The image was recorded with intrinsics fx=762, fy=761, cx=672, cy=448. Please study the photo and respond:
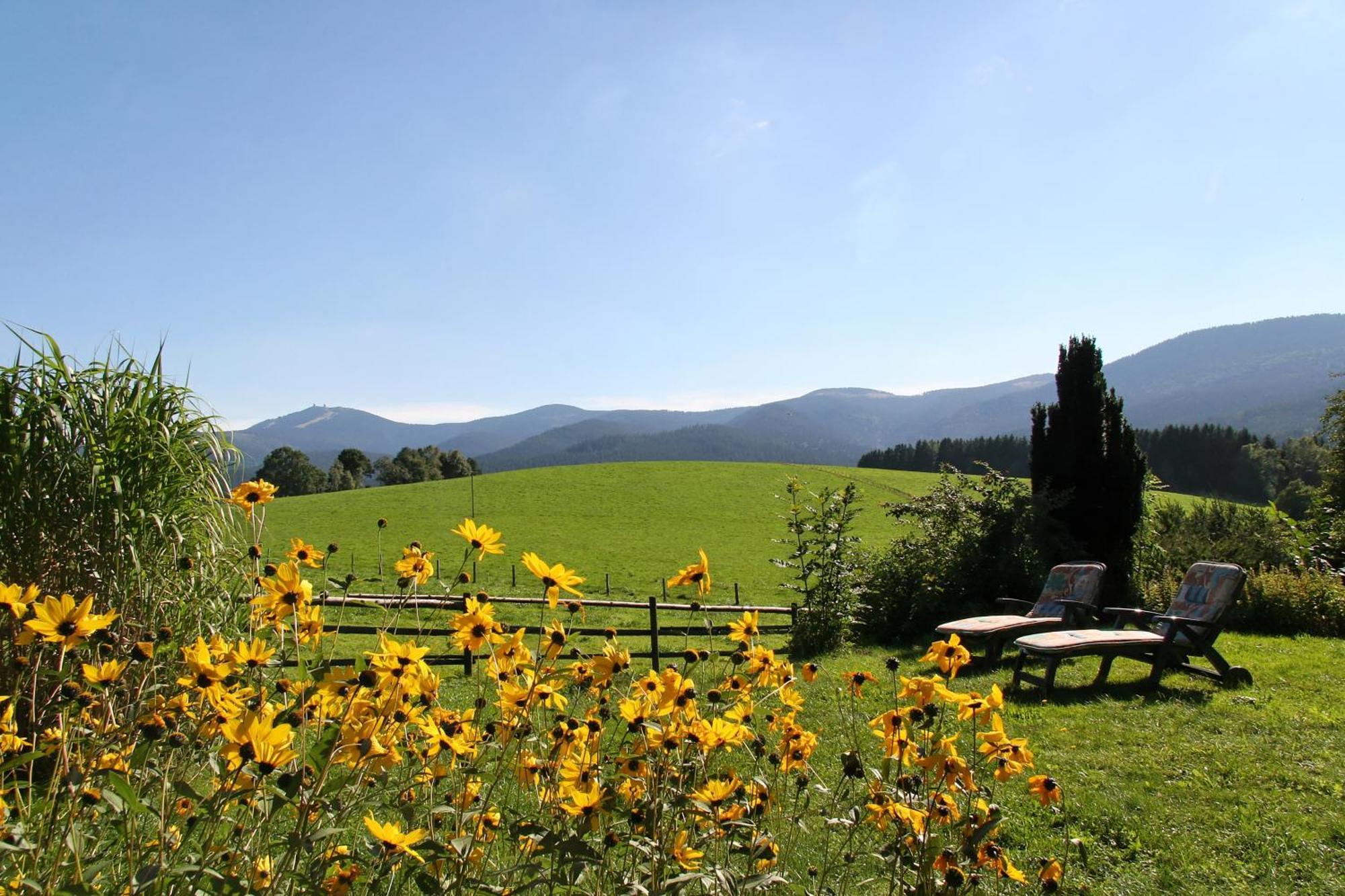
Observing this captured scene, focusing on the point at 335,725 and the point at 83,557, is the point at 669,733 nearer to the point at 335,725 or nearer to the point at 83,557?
the point at 335,725

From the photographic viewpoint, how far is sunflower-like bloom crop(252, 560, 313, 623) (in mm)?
1604

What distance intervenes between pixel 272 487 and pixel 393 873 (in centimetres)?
104

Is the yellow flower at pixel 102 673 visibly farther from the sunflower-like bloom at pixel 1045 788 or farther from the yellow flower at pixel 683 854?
the sunflower-like bloom at pixel 1045 788

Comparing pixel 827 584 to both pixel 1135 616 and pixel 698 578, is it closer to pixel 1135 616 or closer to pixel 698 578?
pixel 1135 616

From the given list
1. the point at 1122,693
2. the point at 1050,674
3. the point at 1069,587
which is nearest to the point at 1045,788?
the point at 1050,674

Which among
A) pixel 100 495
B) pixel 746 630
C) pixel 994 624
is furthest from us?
pixel 994 624

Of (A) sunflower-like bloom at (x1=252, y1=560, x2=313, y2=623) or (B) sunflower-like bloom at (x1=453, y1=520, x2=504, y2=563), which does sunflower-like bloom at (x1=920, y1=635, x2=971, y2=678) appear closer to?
(B) sunflower-like bloom at (x1=453, y1=520, x2=504, y2=563)

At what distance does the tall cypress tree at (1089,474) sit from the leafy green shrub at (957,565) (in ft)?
1.84

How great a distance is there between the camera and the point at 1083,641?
595 centimetres

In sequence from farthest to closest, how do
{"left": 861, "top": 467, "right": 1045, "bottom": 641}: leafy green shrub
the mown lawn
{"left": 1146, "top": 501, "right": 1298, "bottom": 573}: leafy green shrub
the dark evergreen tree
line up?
the dark evergreen tree < {"left": 1146, "top": 501, "right": 1298, "bottom": 573}: leafy green shrub < {"left": 861, "top": 467, "right": 1045, "bottom": 641}: leafy green shrub < the mown lawn

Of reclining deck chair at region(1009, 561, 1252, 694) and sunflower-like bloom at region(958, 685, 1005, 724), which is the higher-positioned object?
sunflower-like bloom at region(958, 685, 1005, 724)

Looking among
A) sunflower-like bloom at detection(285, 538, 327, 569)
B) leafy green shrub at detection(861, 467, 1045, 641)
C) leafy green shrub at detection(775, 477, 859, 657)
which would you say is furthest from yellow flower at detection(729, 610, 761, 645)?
leafy green shrub at detection(861, 467, 1045, 641)

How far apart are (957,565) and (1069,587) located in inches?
76.7

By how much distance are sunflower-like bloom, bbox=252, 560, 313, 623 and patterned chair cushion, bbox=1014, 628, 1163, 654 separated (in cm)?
557
